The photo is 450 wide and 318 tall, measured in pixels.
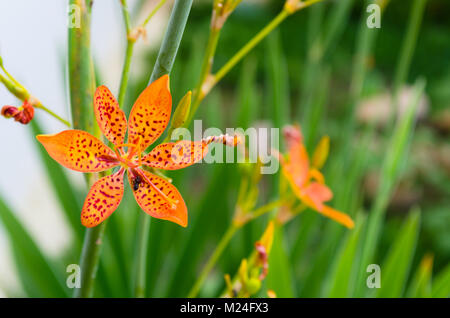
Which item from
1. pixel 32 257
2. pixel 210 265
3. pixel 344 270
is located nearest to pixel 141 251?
pixel 210 265

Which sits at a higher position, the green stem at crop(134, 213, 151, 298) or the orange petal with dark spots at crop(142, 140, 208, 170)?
the orange petal with dark spots at crop(142, 140, 208, 170)

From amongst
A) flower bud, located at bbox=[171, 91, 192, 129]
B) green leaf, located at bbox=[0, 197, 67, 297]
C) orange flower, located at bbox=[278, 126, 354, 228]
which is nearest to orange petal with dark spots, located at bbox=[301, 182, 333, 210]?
orange flower, located at bbox=[278, 126, 354, 228]

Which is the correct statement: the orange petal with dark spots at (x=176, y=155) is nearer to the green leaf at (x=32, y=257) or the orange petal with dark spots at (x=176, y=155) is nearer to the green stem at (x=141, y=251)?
the green stem at (x=141, y=251)

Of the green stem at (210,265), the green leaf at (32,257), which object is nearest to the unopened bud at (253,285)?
the green stem at (210,265)

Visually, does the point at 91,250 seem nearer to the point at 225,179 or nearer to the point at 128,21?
the point at 128,21

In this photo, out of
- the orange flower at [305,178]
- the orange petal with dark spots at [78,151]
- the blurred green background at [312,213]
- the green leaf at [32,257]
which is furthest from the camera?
the green leaf at [32,257]

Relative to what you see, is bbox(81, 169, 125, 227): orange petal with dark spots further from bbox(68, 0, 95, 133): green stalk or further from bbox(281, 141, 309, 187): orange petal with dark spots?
bbox(281, 141, 309, 187): orange petal with dark spots
